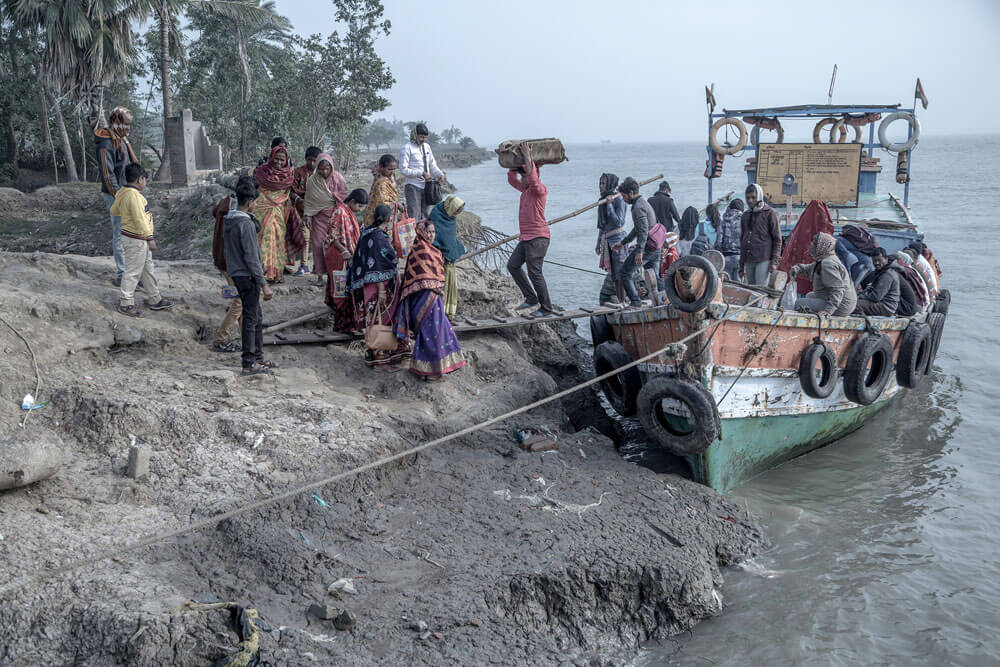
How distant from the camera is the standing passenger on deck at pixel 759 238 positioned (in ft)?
28.1

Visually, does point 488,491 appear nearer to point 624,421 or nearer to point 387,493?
point 387,493

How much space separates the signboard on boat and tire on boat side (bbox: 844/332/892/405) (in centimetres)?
465

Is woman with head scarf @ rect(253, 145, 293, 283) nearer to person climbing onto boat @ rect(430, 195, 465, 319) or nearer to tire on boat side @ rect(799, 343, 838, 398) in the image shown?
person climbing onto boat @ rect(430, 195, 465, 319)

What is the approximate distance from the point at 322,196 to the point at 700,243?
564 cm

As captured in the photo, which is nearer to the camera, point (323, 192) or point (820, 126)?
point (323, 192)

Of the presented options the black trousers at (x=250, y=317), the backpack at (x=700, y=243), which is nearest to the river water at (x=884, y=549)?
the backpack at (x=700, y=243)

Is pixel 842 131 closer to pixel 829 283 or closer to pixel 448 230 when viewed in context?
pixel 829 283

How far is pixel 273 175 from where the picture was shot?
8430mm

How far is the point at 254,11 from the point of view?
19.1 metres

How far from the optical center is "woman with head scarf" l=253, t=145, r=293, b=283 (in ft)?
27.7

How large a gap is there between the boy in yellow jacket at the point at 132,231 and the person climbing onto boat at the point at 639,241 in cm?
478

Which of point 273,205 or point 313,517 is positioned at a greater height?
point 273,205

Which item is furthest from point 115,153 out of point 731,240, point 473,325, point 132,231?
point 731,240

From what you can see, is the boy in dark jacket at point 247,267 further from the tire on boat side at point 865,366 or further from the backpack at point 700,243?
the backpack at point 700,243
